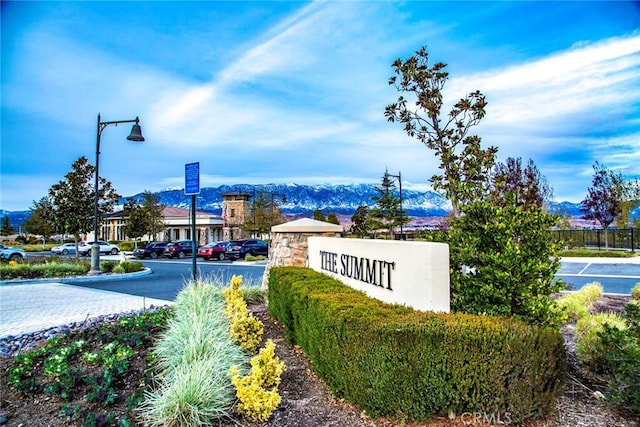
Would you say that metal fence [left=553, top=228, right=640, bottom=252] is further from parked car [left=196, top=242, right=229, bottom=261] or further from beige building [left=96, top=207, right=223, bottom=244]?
beige building [left=96, top=207, right=223, bottom=244]

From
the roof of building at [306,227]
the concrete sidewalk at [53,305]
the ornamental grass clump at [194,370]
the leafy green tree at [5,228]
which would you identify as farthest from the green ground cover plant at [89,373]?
the leafy green tree at [5,228]

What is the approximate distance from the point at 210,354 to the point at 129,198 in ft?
127

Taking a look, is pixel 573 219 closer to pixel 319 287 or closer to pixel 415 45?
pixel 415 45

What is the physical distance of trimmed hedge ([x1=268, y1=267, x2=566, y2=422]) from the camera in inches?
122

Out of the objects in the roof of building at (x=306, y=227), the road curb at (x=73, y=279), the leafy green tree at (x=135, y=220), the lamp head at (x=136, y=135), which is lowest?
the road curb at (x=73, y=279)

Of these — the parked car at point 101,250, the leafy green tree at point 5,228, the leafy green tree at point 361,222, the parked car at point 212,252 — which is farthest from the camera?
the leafy green tree at point 5,228

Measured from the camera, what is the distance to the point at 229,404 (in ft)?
12.1

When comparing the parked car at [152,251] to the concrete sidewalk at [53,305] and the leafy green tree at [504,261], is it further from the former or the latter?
the leafy green tree at [504,261]

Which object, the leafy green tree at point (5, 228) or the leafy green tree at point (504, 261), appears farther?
the leafy green tree at point (5, 228)

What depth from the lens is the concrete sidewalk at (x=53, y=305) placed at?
25.6 ft

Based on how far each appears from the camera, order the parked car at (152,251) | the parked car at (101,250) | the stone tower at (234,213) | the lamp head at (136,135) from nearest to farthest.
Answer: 1. the lamp head at (136,135)
2. the parked car at (152,251)
3. the parked car at (101,250)
4. the stone tower at (234,213)

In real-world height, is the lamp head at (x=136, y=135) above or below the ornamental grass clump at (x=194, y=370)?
above

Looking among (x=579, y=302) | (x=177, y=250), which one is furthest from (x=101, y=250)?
(x=579, y=302)

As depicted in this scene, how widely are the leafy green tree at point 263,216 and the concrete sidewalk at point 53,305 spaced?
25.0 metres
